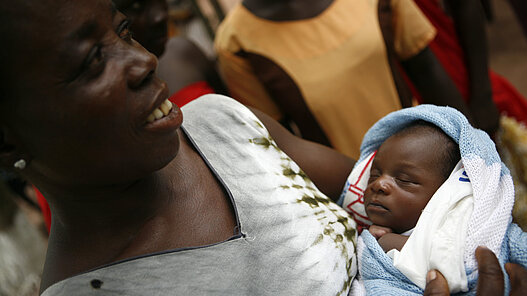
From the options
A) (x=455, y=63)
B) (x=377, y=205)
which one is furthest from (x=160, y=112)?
(x=455, y=63)

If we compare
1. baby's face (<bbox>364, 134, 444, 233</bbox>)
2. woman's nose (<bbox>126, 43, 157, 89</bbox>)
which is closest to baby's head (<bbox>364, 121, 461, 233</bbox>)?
baby's face (<bbox>364, 134, 444, 233</bbox>)

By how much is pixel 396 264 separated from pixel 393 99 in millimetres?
982

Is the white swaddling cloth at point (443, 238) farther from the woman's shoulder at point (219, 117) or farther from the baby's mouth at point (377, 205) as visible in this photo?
the woman's shoulder at point (219, 117)

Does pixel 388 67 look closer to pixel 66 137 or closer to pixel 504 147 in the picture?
pixel 504 147

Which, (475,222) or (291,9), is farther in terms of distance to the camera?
(291,9)

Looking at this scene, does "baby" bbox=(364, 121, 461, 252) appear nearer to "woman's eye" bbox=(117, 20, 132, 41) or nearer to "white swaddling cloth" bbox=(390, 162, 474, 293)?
"white swaddling cloth" bbox=(390, 162, 474, 293)

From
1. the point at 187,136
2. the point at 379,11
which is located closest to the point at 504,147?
the point at 379,11

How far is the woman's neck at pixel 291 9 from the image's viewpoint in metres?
2.10

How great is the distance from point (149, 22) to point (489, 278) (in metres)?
1.50

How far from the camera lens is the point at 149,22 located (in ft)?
6.40

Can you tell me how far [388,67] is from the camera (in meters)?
2.01

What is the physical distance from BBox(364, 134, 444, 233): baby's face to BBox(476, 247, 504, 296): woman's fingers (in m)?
0.28

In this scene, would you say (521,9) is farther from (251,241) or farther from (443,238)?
(251,241)

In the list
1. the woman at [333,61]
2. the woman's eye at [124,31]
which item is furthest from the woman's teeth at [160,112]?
the woman at [333,61]
